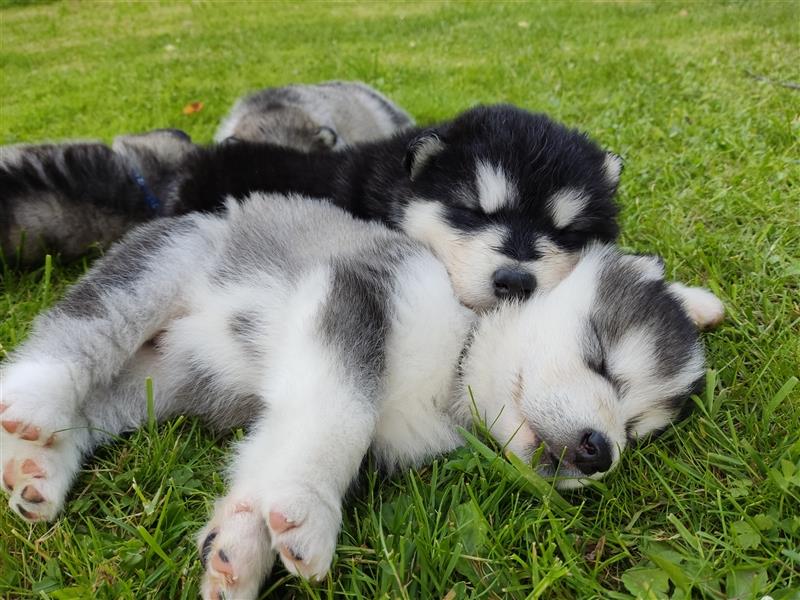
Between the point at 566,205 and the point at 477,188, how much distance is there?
0.46 m

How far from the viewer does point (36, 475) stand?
2.17 m

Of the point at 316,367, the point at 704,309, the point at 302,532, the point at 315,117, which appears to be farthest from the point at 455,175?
the point at 315,117

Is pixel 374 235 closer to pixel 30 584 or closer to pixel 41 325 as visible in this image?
pixel 41 325

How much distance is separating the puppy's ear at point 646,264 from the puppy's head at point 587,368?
0.09ft

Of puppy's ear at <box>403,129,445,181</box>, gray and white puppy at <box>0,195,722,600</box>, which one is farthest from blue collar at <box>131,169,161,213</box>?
puppy's ear at <box>403,129,445,181</box>

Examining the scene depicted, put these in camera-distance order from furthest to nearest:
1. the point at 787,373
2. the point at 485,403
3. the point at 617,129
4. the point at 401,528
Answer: the point at 617,129
the point at 787,373
the point at 485,403
the point at 401,528

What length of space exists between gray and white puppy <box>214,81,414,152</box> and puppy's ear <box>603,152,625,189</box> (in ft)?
6.64

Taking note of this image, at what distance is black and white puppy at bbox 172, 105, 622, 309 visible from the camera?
3141 mm

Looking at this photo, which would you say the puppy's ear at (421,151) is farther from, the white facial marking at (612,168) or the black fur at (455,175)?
the white facial marking at (612,168)

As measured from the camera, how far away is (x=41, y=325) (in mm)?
2607

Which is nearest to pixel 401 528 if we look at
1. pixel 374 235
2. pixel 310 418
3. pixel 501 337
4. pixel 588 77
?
pixel 310 418

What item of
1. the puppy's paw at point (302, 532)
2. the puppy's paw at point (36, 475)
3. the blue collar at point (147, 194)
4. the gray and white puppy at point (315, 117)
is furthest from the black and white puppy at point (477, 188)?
the puppy's paw at point (36, 475)

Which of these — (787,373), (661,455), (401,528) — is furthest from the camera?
(787,373)

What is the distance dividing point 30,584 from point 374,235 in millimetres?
1806
